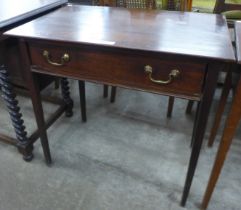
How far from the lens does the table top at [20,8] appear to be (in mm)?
1109

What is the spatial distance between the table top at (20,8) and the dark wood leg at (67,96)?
1.51 feet

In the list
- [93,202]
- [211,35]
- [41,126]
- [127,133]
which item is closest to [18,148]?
[41,126]

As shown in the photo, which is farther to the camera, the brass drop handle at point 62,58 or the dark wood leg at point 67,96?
the dark wood leg at point 67,96

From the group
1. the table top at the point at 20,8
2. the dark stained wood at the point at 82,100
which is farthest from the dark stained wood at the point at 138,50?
the dark stained wood at the point at 82,100

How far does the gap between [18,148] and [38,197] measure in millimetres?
322

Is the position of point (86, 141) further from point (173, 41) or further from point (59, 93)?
point (173, 41)

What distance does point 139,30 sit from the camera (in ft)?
3.26

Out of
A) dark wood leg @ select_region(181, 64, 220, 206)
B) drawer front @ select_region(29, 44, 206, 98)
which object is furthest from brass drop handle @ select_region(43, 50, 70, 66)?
dark wood leg @ select_region(181, 64, 220, 206)

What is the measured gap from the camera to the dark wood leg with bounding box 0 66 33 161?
1185mm

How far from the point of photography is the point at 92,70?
0.96 meters

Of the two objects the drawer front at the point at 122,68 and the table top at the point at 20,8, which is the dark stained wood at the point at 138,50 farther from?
the table top at the point at 20,8

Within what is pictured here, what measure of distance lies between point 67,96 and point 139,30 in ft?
2.76

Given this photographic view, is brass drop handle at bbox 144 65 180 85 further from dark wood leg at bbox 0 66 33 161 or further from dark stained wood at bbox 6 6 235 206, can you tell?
dark wood leg at bbox 0 66 33 161

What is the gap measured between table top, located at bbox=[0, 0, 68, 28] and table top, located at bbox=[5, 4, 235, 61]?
0.08 metres
